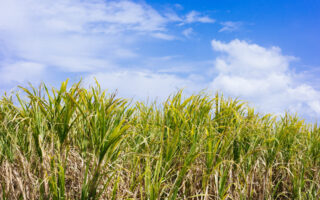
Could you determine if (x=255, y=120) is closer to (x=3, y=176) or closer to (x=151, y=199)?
(x=151, y=199)

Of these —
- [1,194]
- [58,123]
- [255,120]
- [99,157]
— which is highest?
[255,120]

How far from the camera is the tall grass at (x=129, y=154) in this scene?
2.96 meters

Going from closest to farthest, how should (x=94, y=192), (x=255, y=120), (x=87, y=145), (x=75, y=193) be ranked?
(x=94, y=192), (x=75, y=193), (x=87, y=145), (x=255, y=120)

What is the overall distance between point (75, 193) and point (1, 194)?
0.78 metres

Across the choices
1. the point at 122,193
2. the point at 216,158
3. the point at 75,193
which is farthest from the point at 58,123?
the point at 216,158

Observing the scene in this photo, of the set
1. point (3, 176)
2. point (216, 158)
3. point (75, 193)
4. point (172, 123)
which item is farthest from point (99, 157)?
point (216, 158)

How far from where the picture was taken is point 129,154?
3420mm

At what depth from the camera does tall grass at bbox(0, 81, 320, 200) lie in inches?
116

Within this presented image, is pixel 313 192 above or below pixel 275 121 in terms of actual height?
below

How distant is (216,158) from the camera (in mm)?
3754

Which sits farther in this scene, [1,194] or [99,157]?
[1,194]

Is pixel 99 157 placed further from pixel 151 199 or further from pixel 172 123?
pixel 172 123

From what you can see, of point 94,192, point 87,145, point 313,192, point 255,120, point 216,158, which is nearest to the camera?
point 94,192

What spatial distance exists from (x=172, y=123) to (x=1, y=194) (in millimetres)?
2014
